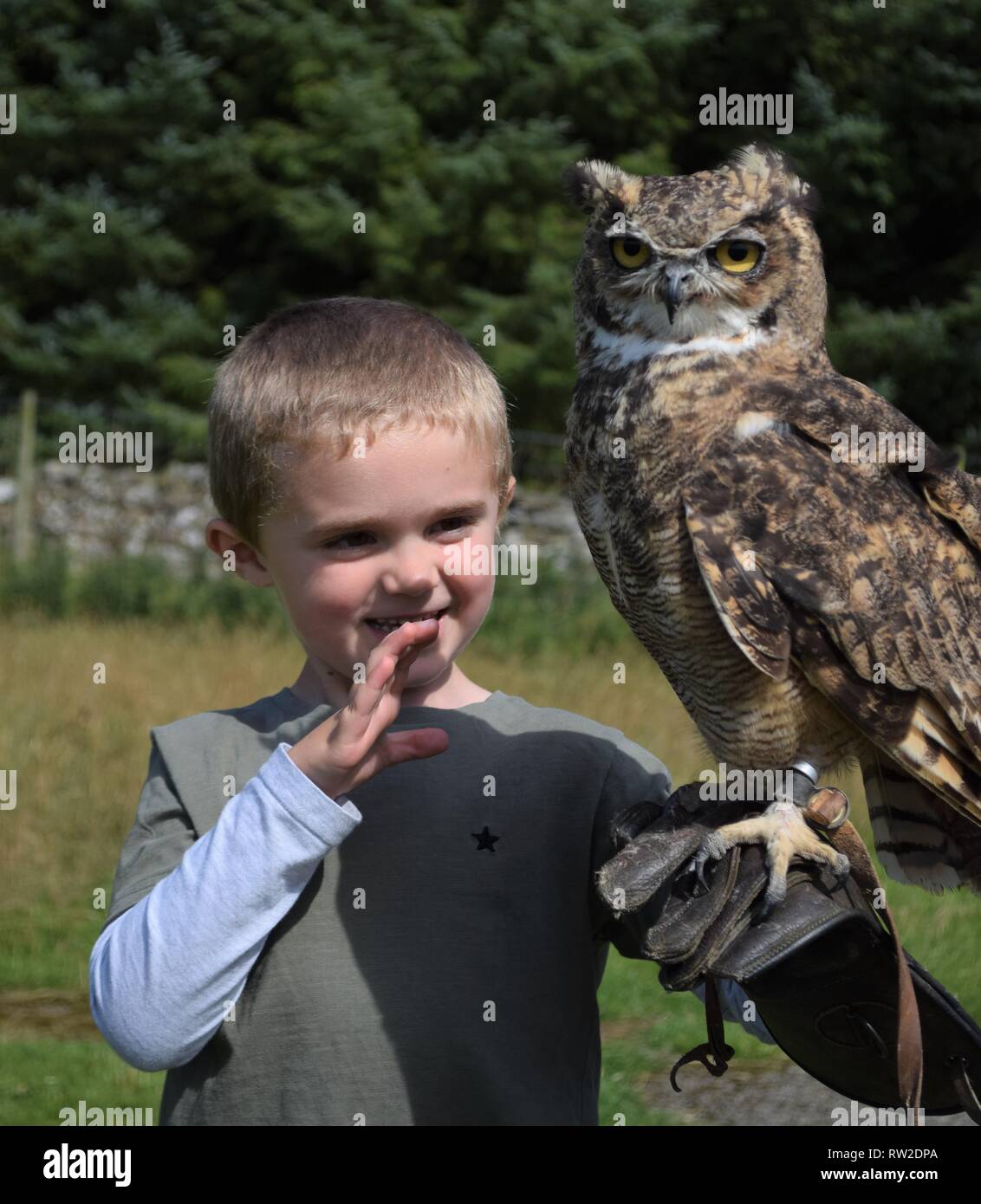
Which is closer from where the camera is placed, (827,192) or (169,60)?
(827,192)

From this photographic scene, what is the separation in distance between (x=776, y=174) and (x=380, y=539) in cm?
102

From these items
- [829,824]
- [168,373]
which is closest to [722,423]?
[829,824]

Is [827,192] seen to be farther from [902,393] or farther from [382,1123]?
[382,1123]

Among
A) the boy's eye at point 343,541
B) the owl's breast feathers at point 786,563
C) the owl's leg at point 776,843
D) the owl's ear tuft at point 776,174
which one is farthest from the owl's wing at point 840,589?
the boy's eye at point 343,541

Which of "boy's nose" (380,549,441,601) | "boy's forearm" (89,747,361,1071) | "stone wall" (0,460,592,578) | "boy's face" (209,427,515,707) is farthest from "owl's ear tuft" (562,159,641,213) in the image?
"stone wall" (0,460,592,578)

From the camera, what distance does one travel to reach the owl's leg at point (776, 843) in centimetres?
205

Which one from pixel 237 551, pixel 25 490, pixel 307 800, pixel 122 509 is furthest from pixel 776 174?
pixel 122 509

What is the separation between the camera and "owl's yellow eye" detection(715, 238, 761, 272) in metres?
2.32

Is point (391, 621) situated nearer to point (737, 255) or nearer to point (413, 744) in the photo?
point (413, 744)

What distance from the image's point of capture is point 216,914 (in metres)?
1.75

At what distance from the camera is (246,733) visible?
2.11m

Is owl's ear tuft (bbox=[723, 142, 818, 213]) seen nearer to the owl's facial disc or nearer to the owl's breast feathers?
the owl's facial disc

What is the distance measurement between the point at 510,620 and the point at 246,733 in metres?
8.36

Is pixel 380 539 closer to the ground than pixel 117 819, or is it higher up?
higher up
